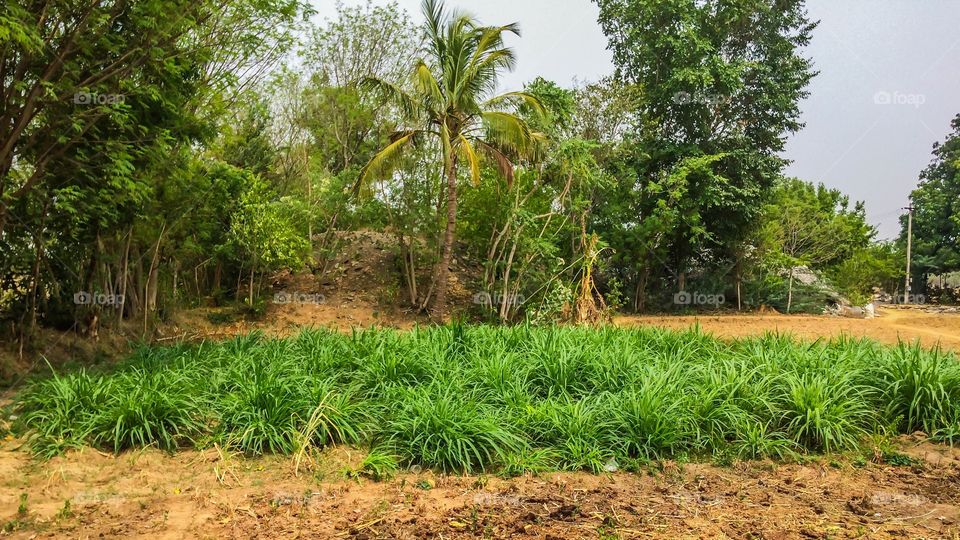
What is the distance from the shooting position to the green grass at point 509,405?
168 inches

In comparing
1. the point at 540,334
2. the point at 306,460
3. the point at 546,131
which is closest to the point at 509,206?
the point at 546,131

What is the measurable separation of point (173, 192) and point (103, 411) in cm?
492

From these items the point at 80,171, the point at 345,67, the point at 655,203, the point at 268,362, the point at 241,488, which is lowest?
the point at 241,488

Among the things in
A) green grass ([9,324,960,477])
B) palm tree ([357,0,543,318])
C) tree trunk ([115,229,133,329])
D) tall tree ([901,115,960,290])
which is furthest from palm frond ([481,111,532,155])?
tall tree ([901,115,960,290])

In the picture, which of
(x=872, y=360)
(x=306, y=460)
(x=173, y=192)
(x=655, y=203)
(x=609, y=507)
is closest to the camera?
(x=609, y=507)

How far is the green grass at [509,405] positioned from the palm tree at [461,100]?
5.14 metres

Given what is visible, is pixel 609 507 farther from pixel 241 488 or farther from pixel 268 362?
pixel 268 362

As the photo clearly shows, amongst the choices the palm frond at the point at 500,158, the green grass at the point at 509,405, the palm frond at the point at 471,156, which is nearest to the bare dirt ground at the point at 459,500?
the green grass at the point at 509,405

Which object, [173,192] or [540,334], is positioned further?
[173,192]

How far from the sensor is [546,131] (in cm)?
1305

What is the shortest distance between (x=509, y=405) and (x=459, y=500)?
1271 millimetres

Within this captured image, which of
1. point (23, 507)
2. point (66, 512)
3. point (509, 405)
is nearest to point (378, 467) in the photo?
point (509, 405)

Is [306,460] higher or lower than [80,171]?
lower

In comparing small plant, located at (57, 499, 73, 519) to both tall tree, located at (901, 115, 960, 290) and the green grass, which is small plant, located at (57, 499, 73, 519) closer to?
the green grass
